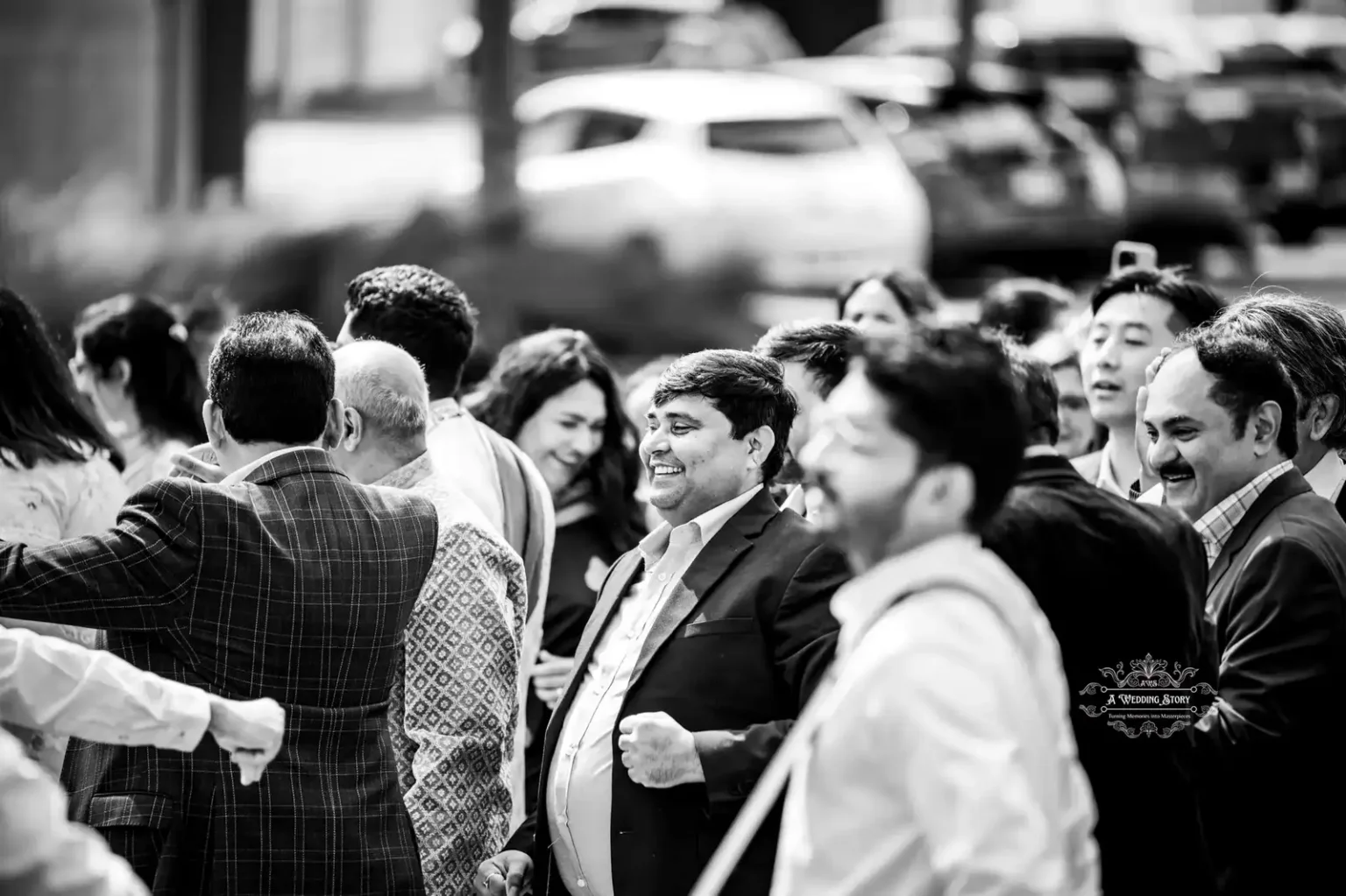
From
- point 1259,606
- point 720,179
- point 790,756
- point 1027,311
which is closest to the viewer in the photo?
point 790,756

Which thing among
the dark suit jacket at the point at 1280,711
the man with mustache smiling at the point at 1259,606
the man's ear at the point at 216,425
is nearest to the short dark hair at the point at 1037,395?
the man with mustache smiling at the point at 1259,606

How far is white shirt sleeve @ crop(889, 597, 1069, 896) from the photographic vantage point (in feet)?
7.78

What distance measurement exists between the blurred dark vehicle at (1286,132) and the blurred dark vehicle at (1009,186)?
1348mm

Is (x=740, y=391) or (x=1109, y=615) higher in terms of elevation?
(x=740, y=391)

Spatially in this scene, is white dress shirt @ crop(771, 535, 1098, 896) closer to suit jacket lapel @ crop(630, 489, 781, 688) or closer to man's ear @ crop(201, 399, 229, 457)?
suit jacket lapel @ crop(630, 489, 781, 688)

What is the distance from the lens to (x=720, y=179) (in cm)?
1432

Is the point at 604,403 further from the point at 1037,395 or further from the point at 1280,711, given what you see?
the point at 1280,711

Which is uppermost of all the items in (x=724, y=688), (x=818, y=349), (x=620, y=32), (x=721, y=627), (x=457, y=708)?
(x=818, y=349)

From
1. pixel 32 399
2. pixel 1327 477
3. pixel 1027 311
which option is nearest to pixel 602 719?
pixel 32 399

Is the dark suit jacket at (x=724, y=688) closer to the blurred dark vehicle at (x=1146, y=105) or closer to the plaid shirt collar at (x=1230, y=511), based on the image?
the plaid shirt collar at (x=1230, y=511)

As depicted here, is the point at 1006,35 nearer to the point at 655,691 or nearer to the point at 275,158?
the point at 275,158

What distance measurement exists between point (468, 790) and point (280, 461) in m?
0.88

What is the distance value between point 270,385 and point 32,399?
1239 millimetres

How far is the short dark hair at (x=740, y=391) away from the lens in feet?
13.2
